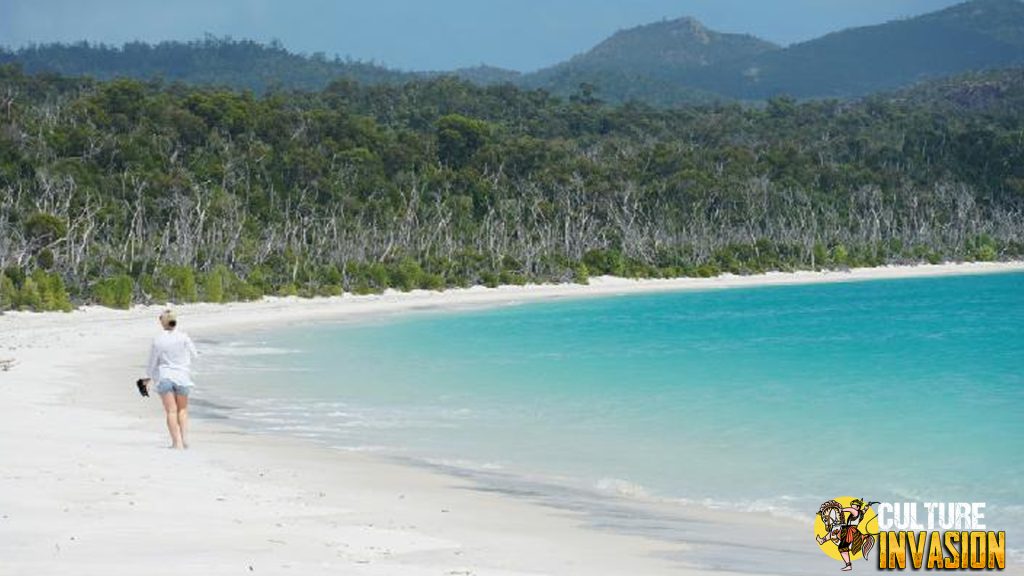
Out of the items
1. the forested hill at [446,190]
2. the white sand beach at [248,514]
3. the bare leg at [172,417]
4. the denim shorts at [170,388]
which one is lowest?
the white sand beach at [248,514]

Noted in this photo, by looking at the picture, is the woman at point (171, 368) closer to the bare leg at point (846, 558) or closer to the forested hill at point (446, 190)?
the bare leg at point (846, 558)

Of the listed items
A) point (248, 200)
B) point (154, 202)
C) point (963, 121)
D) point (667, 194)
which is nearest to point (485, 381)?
point (154, 202)

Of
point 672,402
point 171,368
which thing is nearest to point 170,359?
point 171,368

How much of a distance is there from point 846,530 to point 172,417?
668 centimetres

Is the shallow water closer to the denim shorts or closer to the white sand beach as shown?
the white sand beach

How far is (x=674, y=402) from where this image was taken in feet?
70.0

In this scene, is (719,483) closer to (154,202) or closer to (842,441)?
(842,441)

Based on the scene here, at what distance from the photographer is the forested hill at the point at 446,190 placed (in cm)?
5494

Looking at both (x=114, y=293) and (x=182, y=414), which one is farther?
(x=114, y=293)

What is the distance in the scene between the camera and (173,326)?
1348 cm

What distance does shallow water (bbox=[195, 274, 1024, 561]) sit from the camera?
45.6ft

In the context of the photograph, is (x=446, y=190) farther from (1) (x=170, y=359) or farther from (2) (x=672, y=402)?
(1) (x=170, y=359)

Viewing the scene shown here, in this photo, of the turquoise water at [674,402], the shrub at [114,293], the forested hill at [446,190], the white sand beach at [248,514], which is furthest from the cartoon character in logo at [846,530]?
the shrub at [114,293]

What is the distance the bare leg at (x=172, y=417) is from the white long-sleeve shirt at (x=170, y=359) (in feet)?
0.57
